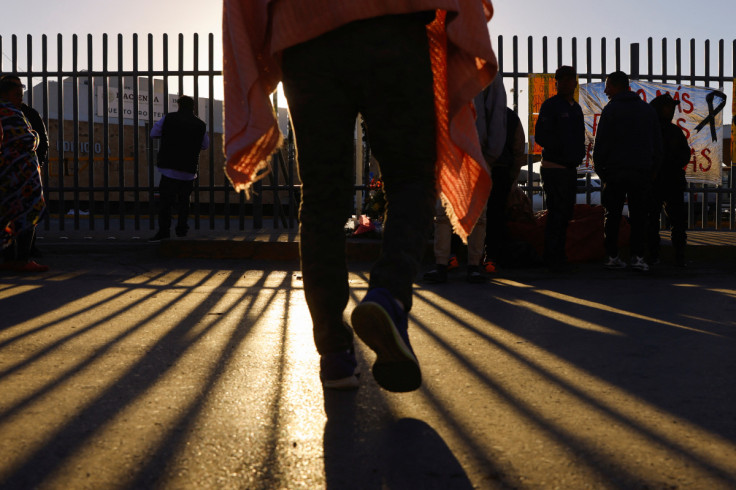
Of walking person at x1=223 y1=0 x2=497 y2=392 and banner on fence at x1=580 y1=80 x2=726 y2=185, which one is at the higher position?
banner on fence at x1=580 y1=80 x2=726 y2=185

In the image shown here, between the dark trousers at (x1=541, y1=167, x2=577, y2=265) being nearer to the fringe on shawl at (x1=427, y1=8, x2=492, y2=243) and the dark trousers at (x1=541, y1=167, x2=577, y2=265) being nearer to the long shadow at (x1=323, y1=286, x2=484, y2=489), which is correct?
the fringe on shawl at (x1=427, y1=8, x2=492, y2=243)

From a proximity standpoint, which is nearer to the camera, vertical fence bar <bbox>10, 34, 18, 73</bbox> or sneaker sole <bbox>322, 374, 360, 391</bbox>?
sneaker sole <bbox>322, 374, 360, 391</bbox>

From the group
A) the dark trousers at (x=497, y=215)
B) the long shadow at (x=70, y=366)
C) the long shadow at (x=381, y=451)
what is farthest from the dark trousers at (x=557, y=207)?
the long shadow at (x=381, y=451)

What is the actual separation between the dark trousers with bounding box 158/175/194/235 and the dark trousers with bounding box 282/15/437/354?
6763 millimetres

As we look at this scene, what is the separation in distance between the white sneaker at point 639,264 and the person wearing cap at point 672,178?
71 cm

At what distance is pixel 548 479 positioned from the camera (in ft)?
5.65

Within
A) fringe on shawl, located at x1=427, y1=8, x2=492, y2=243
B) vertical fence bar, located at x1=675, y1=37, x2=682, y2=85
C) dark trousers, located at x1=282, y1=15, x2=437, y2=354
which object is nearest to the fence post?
vertical fence bar, located at x1=675, y1=37, x2=682, y2=85

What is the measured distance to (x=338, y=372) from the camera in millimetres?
2457

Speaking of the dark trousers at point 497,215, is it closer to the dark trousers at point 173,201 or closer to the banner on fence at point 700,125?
the dark trousers at point 173,201

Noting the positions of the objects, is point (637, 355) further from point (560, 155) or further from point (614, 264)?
point (614, 264)

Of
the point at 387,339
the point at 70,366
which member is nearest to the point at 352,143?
the point at 387,339

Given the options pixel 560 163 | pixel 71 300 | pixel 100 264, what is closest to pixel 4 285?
pixel 71 300

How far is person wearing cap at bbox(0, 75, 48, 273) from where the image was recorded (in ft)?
20.9

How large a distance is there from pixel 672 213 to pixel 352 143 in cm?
572
